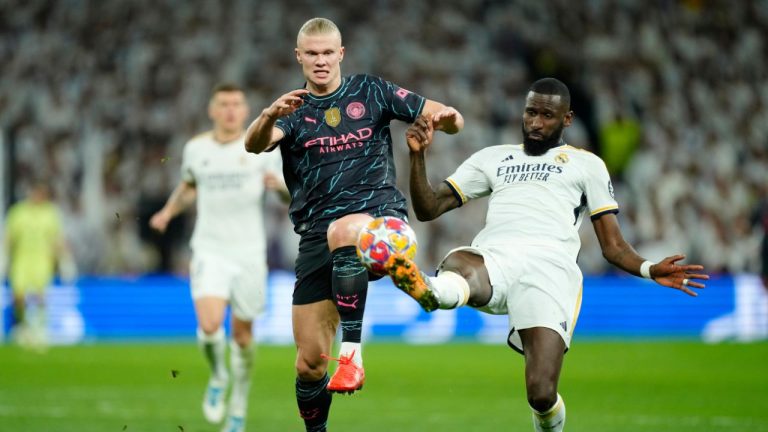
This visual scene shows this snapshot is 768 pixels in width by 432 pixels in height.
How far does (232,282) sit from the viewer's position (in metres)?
11.2

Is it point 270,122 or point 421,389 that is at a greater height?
point 270,122

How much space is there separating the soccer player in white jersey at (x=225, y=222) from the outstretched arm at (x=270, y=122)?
3491 millimetres

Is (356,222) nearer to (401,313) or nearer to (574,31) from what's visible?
(401,313)

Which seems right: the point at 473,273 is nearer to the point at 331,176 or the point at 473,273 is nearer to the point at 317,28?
the point at 331,176

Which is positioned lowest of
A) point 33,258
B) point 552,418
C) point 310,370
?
point 33,258

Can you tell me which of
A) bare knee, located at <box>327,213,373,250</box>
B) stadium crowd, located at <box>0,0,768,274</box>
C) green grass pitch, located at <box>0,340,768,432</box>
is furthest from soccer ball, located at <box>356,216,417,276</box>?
stadium crowd, located at <box>0,0,768,274</box>

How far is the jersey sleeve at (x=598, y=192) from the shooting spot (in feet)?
25.3

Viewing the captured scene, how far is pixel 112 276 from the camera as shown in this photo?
2083 cm

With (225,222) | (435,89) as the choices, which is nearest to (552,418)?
(225,222)

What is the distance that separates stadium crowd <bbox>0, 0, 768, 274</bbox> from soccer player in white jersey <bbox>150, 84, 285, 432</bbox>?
924 cm

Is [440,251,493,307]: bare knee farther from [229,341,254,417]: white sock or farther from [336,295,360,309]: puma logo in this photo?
[229,341,254,417]: white sock

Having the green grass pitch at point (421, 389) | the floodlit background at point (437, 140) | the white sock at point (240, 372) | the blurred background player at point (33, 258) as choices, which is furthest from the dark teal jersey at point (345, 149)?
the blurred background player at point (33, 258)

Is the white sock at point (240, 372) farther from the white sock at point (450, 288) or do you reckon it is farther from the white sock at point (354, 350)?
the white sock at point (450, 288)

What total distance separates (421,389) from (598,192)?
639 centimetres
